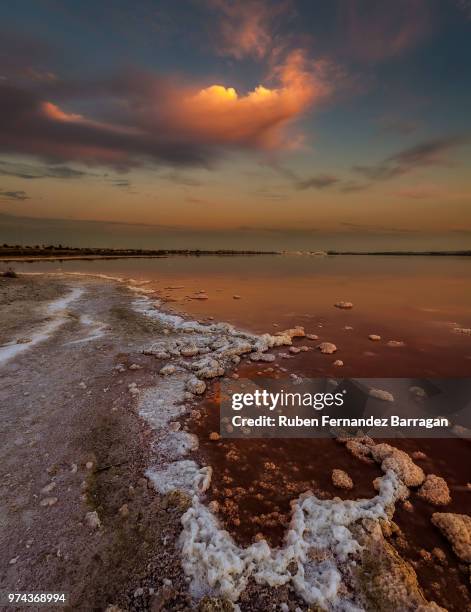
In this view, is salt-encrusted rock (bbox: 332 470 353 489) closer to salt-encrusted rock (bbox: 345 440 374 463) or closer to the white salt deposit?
salt-encrusted rock (bbox: 345 440 374 463)

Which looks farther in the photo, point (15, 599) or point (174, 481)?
point (174, 481)

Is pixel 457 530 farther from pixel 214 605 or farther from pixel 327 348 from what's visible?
pixel 327 348

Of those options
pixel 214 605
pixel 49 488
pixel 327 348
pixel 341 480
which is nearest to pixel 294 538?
pixel 214 605

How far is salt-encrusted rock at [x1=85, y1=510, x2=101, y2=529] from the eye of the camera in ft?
14.3

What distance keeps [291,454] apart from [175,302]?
1608cm

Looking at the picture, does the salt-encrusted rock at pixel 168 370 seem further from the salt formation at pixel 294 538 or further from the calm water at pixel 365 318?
the calm water at pixel 365 318

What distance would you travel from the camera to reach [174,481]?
207 inches

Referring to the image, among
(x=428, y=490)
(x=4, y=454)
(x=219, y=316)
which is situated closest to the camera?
(x=428, y=490)

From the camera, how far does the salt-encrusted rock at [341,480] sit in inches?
208

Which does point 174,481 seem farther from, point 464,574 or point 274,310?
point 274,310

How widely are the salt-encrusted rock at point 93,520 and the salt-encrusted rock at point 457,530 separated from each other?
4.94 m

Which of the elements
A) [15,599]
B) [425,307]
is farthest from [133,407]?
[425,307]

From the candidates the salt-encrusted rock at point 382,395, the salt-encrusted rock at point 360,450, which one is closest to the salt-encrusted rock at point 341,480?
the salt-encrusted rock at point 360,450

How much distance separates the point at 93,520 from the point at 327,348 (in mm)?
9406
